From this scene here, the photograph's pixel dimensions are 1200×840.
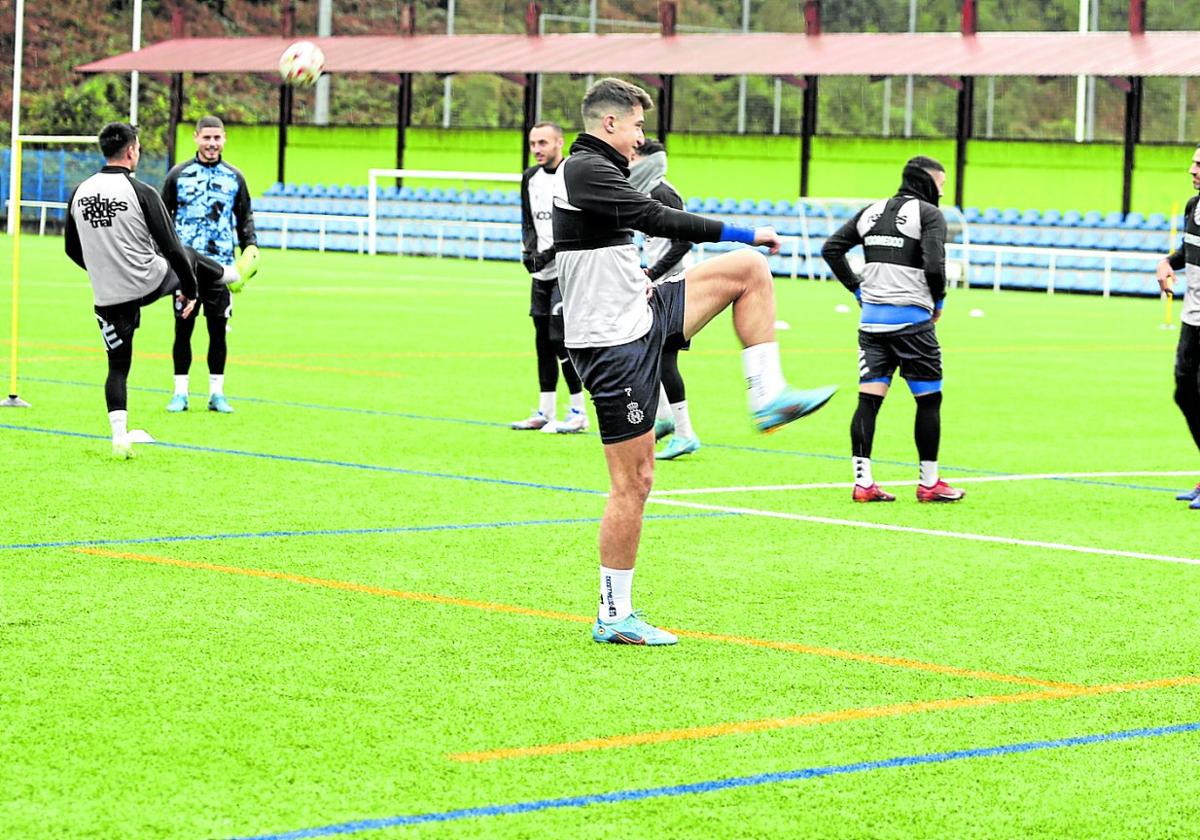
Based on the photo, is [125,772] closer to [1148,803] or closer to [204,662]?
[204,662]

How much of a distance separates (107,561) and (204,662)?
2.15 metres

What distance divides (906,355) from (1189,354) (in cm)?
177

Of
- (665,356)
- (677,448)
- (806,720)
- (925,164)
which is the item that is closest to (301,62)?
(677,448)

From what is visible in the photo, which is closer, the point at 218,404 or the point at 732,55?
the point at 218,404

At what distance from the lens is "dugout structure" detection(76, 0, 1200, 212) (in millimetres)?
42625

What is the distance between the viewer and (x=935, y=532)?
34.8ft

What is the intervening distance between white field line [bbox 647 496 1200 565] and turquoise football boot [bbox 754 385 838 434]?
7.61 feet

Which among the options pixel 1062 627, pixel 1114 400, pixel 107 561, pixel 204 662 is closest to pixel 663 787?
pixel 204 662

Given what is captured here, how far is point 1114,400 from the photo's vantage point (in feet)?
62.0

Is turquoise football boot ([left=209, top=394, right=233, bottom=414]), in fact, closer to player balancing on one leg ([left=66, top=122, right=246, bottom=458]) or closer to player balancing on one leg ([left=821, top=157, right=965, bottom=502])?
player balancing on one leg ([left=66, top=122, right=246, bottom=458])

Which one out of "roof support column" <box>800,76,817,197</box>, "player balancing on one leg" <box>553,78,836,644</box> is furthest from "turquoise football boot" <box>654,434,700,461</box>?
"roof support column" <box>800,76,817,197</box>

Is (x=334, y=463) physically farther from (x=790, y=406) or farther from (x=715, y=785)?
(x=715, y=785)

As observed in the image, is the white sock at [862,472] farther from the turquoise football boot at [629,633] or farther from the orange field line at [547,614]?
the turquoise football boot at [629,633]

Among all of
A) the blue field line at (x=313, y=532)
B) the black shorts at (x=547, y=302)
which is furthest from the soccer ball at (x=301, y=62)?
the blue field line at (x=313, y=532)
